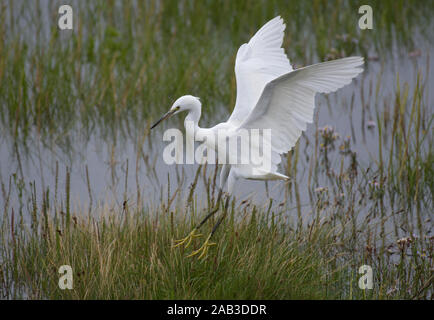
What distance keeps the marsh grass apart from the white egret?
0.31 m

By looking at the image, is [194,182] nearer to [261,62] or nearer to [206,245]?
[206,245]

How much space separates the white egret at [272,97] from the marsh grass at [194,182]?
31cm

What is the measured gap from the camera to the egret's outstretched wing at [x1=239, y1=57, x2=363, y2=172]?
3887mm

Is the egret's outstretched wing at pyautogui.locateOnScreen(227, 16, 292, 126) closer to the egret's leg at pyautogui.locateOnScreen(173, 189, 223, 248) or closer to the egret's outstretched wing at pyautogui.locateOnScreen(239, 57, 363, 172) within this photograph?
the egret's outstretched wing at pyautogui.locateOnScreen(239, 57, 363, 172)

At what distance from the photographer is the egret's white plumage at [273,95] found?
394cm

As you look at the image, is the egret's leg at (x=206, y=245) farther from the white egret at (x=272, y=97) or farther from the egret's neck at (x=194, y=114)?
the egret's neck at (x=194, y=114)

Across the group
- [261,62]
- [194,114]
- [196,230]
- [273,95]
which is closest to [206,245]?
[196,230]

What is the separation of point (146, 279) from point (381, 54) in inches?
206

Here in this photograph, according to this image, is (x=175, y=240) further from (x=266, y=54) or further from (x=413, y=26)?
(x=413, y=26)

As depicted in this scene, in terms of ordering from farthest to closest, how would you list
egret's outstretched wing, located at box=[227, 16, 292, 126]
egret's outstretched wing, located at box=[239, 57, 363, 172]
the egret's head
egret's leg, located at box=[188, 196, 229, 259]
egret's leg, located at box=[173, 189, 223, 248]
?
egret's outstretched wing, located at box=[227, 16, 292, 126] → the egret's head → egret's leg, located at box=[173, 189, 223, 248] → egret's leg, located at box=[188, 196, 229, 259] → egret's outstretched wing, located at box=[239, 57, 363, 172]

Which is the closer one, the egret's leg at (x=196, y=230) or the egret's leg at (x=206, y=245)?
the egret's leg at (x=206, y=245)

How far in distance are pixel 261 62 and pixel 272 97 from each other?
99cm

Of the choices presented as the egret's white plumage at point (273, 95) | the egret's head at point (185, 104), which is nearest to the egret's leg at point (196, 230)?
the egret's white plumage at point (273, 95)

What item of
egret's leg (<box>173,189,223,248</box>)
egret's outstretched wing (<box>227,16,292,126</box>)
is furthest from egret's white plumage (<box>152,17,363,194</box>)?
egret's leg (<box>173,189,223,248</box>)
